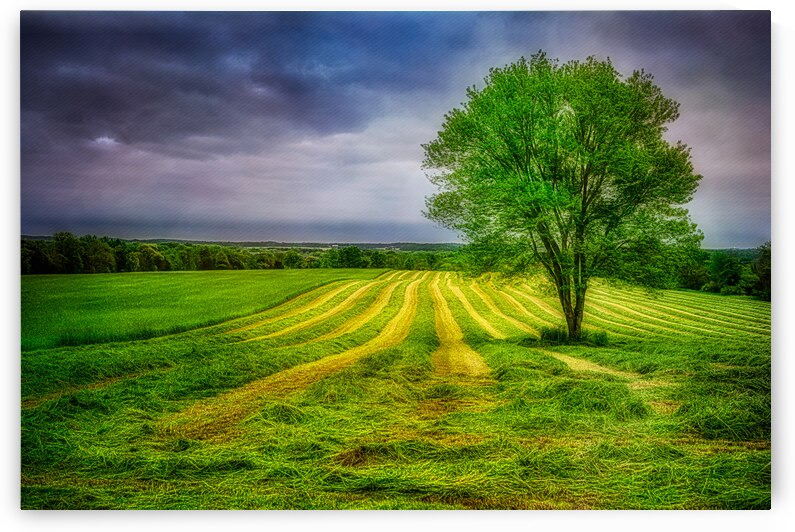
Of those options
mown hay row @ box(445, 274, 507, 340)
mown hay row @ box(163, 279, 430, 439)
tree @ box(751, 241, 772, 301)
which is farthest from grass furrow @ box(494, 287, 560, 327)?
tree @ box(751, 241, 772, 301)

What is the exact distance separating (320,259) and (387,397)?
1617 mm

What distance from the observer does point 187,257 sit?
536 centimetres

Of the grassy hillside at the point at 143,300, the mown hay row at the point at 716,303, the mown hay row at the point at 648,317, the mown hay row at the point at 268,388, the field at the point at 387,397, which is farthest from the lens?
the mown hay row at the point at 648,317

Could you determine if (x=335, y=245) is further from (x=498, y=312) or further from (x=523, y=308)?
(x=523, y=308)

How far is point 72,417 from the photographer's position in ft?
14.9

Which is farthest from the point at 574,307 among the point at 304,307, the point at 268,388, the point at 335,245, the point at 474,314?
the point at 268,388

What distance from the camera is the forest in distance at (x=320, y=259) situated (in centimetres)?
491

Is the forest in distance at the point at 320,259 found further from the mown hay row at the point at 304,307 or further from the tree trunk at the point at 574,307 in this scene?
the tree trunk at the point at 574,307

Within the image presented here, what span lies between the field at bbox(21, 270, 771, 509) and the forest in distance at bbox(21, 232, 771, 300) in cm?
14

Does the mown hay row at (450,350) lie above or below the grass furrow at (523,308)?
below

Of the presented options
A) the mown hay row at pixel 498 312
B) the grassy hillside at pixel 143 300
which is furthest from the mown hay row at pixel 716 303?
the grassy hillside at pixel 143 300

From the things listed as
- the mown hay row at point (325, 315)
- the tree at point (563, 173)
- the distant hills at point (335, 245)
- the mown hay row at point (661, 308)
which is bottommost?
the mown hay row at point (325, 315)

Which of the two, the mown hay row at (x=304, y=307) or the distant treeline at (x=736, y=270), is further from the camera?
the mown hay row at (x=304, y=307)

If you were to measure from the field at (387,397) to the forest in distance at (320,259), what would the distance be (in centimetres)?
14
